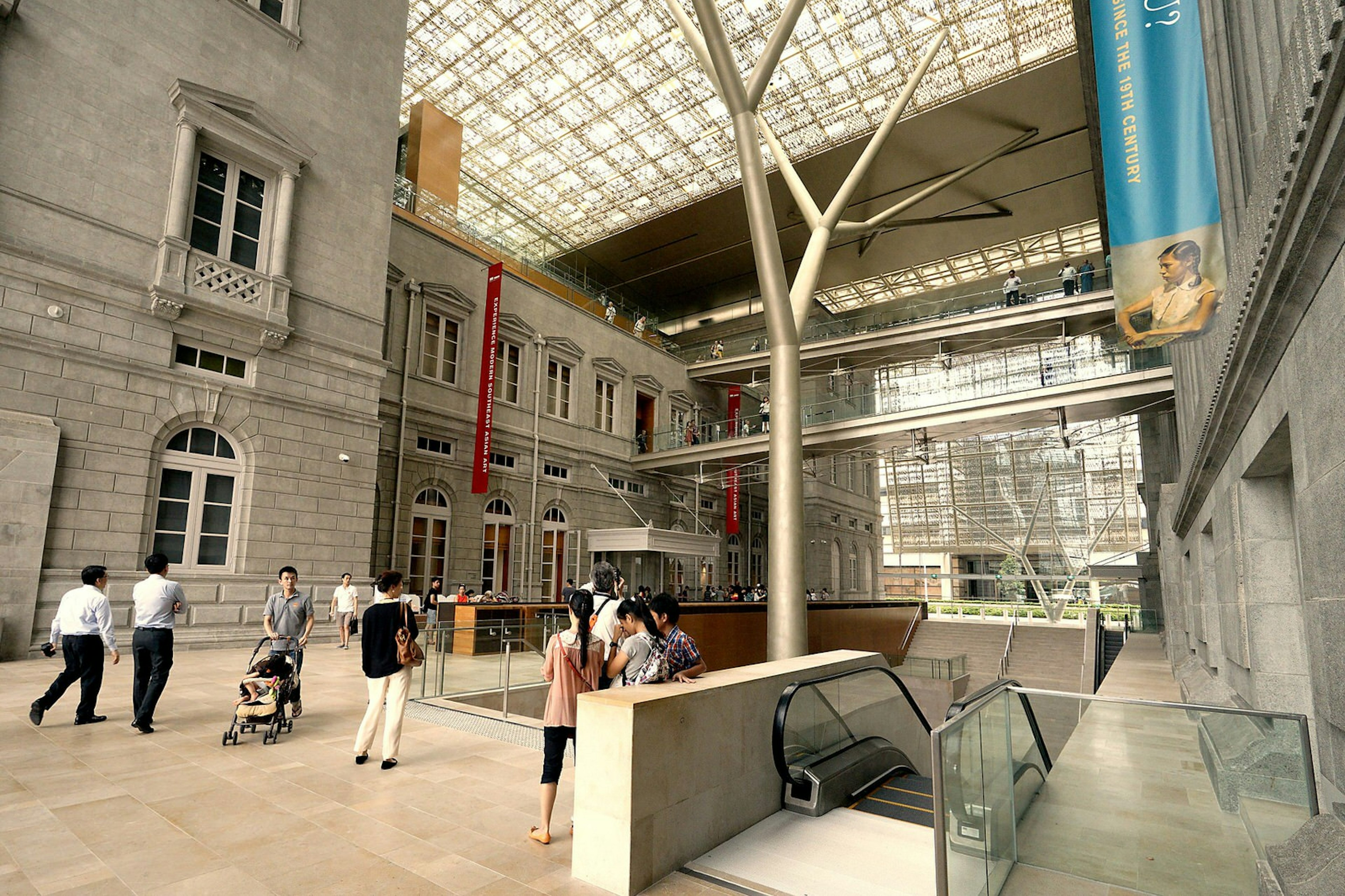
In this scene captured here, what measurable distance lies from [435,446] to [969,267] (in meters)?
27.9

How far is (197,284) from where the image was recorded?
45.1 ft

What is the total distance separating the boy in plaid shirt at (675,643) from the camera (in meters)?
4.65

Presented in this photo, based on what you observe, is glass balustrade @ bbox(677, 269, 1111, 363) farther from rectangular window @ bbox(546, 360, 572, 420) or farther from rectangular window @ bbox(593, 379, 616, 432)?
rectangular window @ bbox(546, 360, 572, 420)

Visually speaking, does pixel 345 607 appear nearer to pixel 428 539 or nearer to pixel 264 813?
pixel 428 539

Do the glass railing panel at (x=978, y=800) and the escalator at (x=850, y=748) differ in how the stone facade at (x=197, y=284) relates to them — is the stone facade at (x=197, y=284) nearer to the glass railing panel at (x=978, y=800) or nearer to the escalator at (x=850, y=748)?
the escalator at (x=850, y=748)

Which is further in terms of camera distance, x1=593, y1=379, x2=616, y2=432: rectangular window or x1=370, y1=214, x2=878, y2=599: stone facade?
x1=593, y1=379, x2=616, y2=432: rectangular window

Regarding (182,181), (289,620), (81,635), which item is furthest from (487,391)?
(81,635)

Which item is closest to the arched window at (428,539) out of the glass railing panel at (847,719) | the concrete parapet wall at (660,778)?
the glass railing panel at (847,719)

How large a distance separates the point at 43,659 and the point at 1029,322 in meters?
25.2

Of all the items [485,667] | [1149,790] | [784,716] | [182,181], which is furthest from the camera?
[182,181]

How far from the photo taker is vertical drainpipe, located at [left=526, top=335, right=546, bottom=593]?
75.3 feet

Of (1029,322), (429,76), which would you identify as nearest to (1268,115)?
(1029,322)

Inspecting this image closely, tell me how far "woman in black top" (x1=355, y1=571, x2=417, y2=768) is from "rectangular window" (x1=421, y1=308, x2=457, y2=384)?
15.2 m

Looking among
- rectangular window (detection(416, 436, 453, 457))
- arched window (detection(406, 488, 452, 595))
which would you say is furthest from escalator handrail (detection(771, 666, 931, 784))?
rectangular window (detection(416, 436, 453, 457))
